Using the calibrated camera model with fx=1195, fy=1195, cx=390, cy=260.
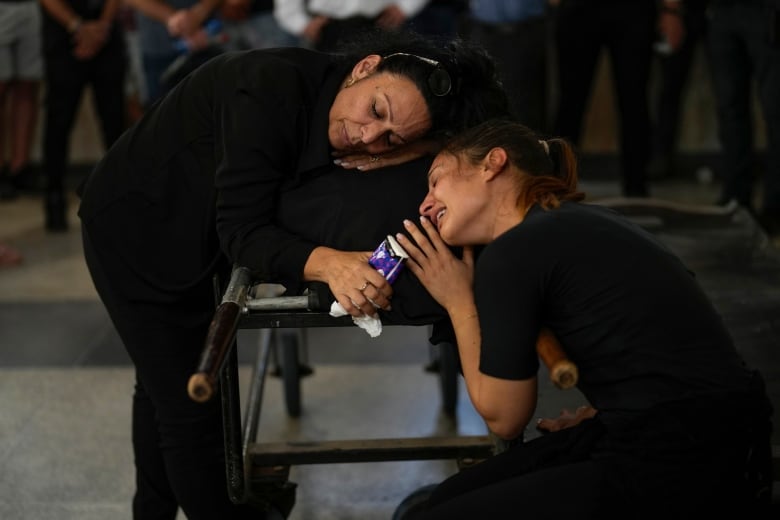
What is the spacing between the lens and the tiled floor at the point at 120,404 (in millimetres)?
2984

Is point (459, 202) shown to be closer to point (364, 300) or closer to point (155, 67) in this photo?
point (364, 300)

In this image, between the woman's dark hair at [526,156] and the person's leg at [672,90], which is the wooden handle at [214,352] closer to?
the woman's dark hair at [526,156]

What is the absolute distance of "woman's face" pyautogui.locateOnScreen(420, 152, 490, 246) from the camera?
1.85m

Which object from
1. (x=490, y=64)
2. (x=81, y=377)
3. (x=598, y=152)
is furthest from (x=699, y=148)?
(x=490, y=64)

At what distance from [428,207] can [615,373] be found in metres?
0.40

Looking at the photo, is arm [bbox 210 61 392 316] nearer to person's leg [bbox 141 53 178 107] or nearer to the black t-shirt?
the black t-shirt

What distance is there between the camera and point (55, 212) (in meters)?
5.81

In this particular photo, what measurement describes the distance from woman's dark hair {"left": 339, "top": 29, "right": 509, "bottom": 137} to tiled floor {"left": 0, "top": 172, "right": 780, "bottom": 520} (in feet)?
1.91

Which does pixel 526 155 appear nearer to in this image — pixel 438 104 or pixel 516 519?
pixel 438 104

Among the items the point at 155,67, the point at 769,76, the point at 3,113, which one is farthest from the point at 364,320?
the point at 3,113

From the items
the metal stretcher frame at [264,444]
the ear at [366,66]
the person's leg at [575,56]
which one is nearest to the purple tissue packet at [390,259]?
the metal stretcher frame at [264,444]

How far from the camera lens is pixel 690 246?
10.7 feet

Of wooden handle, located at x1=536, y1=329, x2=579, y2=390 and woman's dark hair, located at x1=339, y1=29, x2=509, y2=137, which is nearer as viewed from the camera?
wooden handle, located at x1=536, y1=329, x2=579, y2=390

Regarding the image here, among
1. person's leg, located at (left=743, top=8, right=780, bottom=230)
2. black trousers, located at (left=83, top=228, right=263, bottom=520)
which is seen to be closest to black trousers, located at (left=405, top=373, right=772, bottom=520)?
black trousers, located at (left=83, top=228, right=263, bottom=520)
